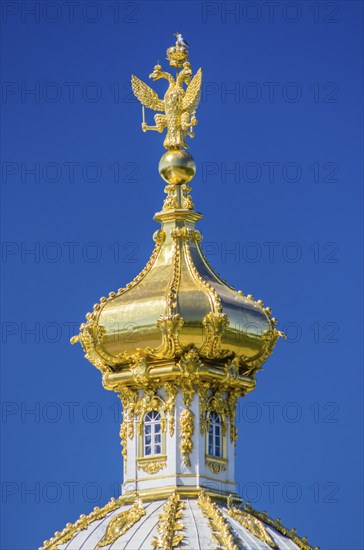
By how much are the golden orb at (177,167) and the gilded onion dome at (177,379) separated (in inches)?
0.9

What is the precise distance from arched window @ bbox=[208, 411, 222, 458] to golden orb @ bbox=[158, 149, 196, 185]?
5.50 meters

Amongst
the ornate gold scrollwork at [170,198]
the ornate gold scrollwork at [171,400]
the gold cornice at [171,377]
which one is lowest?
the ornate gold scrollwork at [171,400]

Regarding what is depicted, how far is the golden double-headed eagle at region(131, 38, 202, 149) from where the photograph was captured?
204 ft

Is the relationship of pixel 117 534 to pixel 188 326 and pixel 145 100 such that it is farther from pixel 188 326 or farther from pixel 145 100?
pixel 145 100

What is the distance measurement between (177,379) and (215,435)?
1.71 m

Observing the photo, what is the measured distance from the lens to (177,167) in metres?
61.8

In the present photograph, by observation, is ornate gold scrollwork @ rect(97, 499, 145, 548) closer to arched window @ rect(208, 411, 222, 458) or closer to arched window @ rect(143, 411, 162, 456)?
arched window @ rect(143, 411, 162, 456)

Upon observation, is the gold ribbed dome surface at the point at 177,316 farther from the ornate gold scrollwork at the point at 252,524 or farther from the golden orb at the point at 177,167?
the ornate gold scrollwork at the point at 252,524

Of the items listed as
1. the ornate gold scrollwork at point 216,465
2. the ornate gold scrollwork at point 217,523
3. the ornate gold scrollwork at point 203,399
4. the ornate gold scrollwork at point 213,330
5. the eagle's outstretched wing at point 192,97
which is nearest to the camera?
the ornate gold scrollwork at point 217,523

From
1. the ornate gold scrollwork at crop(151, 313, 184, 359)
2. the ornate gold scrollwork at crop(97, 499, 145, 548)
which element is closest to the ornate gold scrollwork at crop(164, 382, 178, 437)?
the ornate gold scrollwork at crop(151, 313, 184, 359)

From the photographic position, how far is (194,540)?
57000mm

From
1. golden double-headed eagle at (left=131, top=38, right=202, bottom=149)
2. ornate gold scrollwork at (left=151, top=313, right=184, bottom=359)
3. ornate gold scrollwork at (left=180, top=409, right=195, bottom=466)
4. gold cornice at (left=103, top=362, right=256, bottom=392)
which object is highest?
golden double-headed eagle at (left=131, top=38, right=202, bottom=149)

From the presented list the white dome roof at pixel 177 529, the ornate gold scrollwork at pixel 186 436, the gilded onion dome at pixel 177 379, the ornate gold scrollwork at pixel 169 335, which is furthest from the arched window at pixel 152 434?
the ornate gold scrollwork at pixel 169 335

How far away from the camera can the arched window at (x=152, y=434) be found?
2370 inches
